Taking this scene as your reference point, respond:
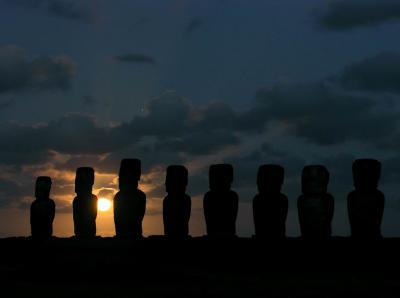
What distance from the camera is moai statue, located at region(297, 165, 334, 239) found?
592 inches

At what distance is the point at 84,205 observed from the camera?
1744 cm

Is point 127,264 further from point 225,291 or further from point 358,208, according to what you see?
point 358,208

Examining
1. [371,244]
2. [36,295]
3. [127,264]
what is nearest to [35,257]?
[127,264]

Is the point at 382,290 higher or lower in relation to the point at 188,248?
lower

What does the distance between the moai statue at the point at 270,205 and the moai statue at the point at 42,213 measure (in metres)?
5.26

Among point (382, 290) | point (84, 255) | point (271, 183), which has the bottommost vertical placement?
point (382, 290)

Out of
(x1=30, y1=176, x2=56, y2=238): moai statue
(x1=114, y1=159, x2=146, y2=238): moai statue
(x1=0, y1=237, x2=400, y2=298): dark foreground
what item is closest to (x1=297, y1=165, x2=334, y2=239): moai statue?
(x1=0, y1=237, x2=400, y2=298): dark foreground

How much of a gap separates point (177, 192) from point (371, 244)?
4375mm

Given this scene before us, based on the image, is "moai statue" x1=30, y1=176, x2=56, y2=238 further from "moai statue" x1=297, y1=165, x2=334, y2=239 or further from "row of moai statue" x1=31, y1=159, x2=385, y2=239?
"moai statue" x1=297, y1=165, x2=334, y2=239

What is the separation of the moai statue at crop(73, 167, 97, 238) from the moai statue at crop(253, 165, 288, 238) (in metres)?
4.18

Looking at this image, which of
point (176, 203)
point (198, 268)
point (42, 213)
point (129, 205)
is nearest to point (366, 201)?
point (198, 268)

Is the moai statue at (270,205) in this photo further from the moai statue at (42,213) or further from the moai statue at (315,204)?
the moai statue at (42,213)

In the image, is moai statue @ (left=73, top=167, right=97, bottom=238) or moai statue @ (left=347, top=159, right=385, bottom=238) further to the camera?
moai statue @ (left=73, top=167, right=97, bottom=238)

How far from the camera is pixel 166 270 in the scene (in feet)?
42.5
